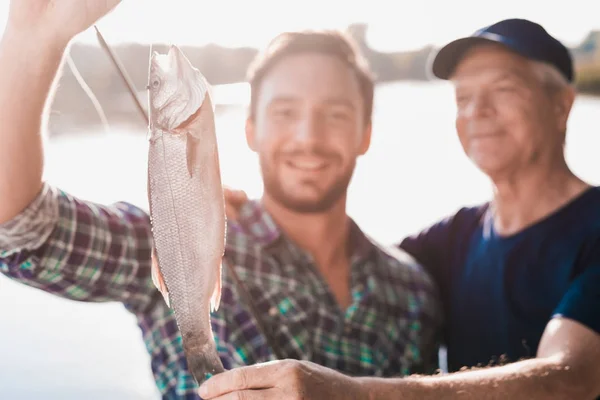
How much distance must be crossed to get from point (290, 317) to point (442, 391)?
70 centimetres

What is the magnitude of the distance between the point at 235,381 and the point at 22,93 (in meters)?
0.92

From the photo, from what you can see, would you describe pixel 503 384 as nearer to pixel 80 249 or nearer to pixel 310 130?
pixel 310 130

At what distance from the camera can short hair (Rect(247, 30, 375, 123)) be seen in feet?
9.67

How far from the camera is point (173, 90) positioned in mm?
1646

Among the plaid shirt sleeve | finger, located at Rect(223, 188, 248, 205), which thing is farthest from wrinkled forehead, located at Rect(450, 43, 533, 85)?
the plaid shirt sleeve

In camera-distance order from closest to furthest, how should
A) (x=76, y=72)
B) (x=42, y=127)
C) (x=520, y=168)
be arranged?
(x=42, y=127), (x=76, y=72), (x=520, y=168)

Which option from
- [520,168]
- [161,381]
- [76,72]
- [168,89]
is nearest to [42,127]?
[76,72]

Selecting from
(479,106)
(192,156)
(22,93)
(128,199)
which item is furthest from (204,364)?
(128,199)

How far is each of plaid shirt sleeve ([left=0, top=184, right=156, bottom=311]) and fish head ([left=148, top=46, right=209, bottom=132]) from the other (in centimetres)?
52

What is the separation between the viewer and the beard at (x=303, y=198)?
9.32 feet

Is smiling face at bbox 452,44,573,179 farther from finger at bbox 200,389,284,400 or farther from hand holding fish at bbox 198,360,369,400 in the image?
finger at bbox 200,389,284,400

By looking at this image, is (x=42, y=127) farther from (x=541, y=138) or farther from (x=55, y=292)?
(x=541, y=138)

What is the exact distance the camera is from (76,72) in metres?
1.98

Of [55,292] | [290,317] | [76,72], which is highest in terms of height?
[76,72]
